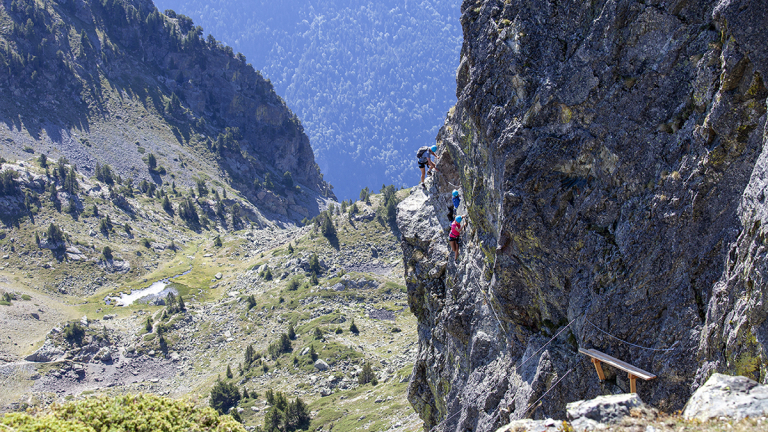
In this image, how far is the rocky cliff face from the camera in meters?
13.0

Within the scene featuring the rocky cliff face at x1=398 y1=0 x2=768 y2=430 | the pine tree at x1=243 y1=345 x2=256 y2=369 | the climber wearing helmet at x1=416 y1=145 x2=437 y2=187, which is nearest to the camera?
the rocky cliff face at x1=398 y1=0 x2=768 y2=430

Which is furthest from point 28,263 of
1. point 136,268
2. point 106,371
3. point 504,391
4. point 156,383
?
point 504,391

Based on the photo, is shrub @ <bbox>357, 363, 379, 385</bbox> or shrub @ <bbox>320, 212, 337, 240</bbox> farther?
shrub @ <bbox>320, 212, 337, 240</bbox>

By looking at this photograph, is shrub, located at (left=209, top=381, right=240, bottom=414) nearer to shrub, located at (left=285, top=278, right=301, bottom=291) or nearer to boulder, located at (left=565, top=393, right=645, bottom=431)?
shrub, located at (left=285, top=278, right=301, bottom=291)

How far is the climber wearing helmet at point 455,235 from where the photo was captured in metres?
25.9

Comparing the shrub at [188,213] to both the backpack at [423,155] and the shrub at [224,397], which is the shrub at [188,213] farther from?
the backpack at [423,155]

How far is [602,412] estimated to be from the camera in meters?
11.6

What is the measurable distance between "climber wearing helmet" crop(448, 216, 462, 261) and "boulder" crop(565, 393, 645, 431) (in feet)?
47.3

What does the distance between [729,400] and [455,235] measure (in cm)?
1592

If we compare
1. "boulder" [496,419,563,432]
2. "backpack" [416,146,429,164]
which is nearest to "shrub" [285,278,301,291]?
"backpack" [416,146,429,164]

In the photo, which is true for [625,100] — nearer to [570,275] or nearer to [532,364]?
[570,275]

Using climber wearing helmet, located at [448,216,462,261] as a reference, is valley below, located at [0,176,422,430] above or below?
above

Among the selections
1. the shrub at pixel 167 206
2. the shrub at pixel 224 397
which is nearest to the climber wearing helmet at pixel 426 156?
the shrub at pixel 224 397

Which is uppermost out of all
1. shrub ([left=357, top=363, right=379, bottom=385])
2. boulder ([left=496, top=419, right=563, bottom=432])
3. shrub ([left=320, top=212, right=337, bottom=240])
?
shrub ([left=320, top=212, right=337, bottom=240])
